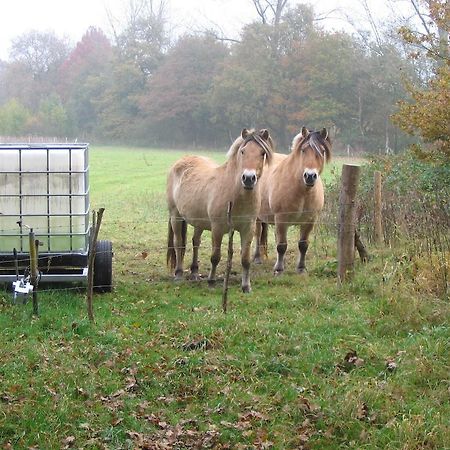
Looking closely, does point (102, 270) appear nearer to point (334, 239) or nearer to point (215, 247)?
point (215, 247)

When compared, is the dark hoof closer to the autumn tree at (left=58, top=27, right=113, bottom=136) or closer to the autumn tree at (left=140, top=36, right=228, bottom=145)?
the autumn tree at (left=140, top=36, right=228, bottom=145)

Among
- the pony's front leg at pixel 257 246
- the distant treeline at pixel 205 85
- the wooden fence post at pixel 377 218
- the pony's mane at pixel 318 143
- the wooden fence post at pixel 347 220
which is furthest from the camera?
the distant treeline at pixel 205 85

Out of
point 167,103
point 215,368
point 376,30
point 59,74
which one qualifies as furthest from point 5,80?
point 215,368

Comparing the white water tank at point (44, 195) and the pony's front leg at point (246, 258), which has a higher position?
the white water tank at point (44, 195)

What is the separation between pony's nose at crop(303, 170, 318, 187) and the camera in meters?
8.48

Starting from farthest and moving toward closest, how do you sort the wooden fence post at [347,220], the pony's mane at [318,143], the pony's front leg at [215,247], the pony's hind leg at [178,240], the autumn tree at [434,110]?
the autumn tree at [434,110]
the pony's hind leg at [178,240]
the pony's mane at [318,143]
the pony's front leg at [215,247]
the wooden fence post at [347,220]

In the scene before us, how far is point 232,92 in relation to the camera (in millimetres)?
32281

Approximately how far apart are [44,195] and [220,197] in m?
2.20

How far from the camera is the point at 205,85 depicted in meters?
36.2

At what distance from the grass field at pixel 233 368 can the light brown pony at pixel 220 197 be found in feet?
2.71

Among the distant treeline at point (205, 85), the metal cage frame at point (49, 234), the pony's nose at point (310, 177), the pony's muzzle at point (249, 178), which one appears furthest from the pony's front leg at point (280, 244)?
the distant treeline at point (205, 85)

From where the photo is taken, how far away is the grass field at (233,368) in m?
4.45

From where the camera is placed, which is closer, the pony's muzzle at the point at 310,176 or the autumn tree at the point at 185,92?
the pony's muzzle at the point at 310,176

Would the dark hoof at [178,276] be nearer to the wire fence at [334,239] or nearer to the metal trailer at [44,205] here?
the wire fence at [334,239]
